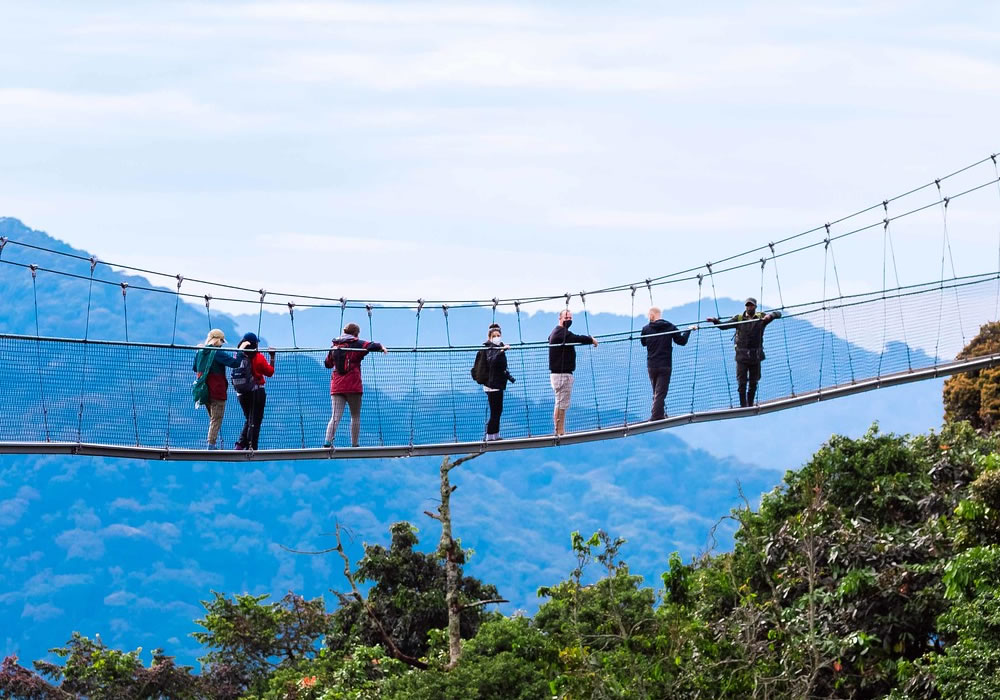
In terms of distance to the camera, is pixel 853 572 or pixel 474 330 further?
pixel 474 330

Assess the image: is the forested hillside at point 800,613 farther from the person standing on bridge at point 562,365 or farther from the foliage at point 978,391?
the foliage at point 978,391

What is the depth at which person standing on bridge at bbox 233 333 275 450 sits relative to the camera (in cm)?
1206

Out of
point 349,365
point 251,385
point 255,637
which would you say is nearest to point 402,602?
point 255,637

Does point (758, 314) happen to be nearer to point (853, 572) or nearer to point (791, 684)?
point (853, 572)

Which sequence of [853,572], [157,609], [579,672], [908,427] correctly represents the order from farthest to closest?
[908,427] → [157,609] → [579,672] → [853,572]

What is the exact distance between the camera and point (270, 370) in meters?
12.2

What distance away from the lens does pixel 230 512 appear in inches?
3947

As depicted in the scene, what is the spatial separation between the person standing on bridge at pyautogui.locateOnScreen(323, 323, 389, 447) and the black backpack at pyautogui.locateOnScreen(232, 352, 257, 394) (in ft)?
2.18

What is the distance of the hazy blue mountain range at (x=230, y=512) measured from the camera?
296ft

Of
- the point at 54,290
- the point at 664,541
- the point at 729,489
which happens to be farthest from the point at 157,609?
the point at 729,489

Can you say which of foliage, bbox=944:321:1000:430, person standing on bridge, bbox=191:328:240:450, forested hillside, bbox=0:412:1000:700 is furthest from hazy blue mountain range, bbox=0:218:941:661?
person standing on bridge, bbox=191:328:240:450

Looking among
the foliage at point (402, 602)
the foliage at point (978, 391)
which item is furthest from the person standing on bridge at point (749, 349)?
the foliage at point (402, 602)

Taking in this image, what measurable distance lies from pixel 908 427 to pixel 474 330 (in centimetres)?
4494

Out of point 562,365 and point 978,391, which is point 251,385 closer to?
point 562,365
